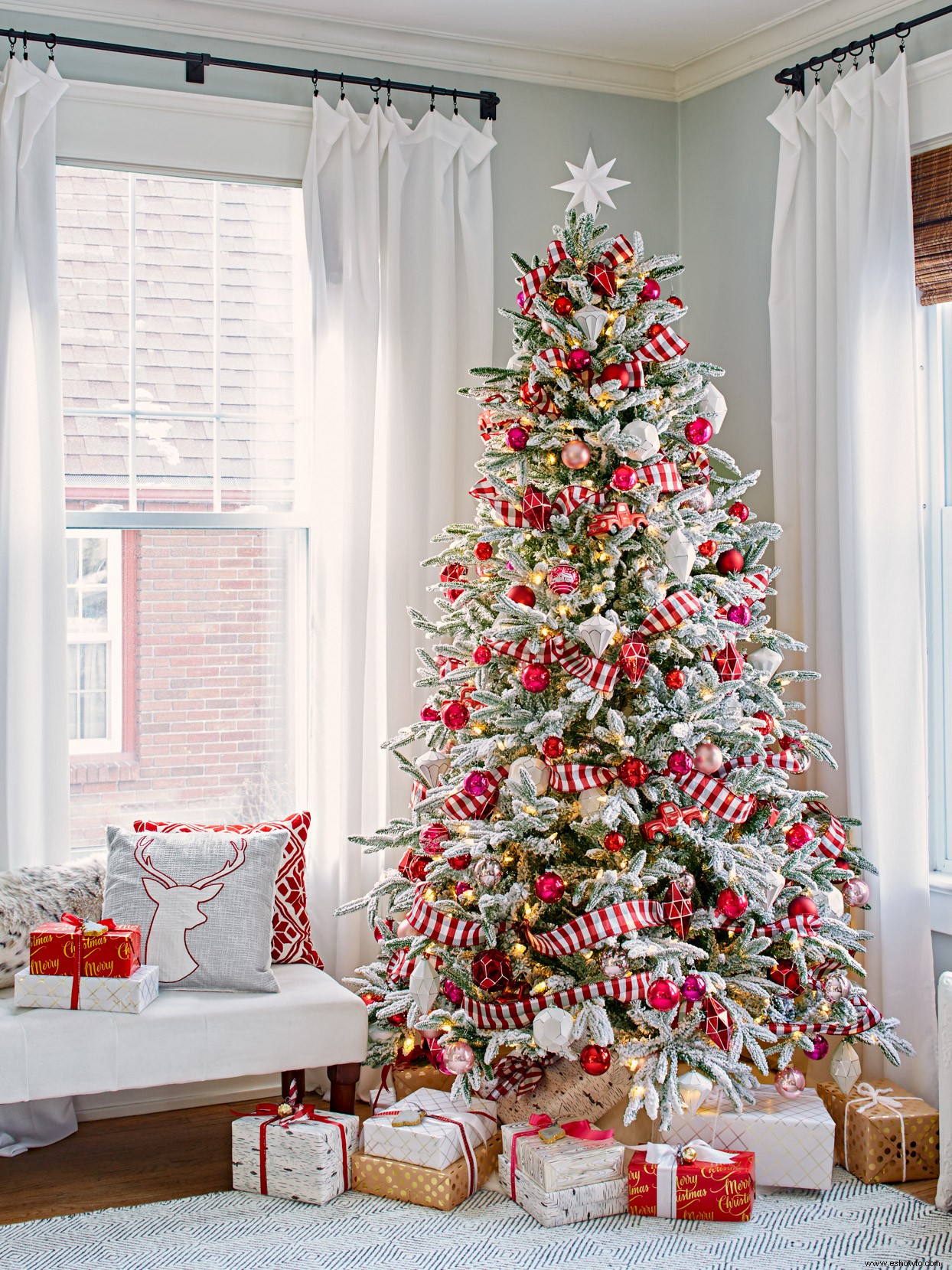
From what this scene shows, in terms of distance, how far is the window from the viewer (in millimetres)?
3213

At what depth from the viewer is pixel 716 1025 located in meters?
2.62

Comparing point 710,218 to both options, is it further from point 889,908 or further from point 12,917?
point 12,917

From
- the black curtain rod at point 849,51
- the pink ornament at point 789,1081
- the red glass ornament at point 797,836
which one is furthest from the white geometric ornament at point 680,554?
the black curtain rod at point 849,51

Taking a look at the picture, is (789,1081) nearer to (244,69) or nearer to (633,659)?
(633,659)

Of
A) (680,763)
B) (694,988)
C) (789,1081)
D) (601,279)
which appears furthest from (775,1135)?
(601,279)

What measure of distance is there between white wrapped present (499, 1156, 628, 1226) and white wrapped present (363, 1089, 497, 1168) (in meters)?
0.14

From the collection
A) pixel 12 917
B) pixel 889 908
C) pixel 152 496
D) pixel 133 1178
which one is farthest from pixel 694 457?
pixel 133 1178

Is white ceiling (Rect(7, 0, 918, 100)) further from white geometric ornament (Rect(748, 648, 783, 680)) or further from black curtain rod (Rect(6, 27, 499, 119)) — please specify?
white geometric ornament (Rect(748, 648, 783, 680))

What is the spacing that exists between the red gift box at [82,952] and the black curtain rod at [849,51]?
9.11ft

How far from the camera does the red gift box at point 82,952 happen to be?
2.63 meters

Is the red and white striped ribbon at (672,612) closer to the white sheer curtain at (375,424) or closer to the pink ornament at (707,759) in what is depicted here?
the pink ornament at (707,759)

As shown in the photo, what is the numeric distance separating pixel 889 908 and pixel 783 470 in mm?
1195

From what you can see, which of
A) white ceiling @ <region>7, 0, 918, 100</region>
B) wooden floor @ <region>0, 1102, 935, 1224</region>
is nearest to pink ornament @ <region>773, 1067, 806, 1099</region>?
wooden floor @ <region>0, 1102, 935, 1224</region>

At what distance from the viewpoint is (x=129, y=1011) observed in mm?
2631
